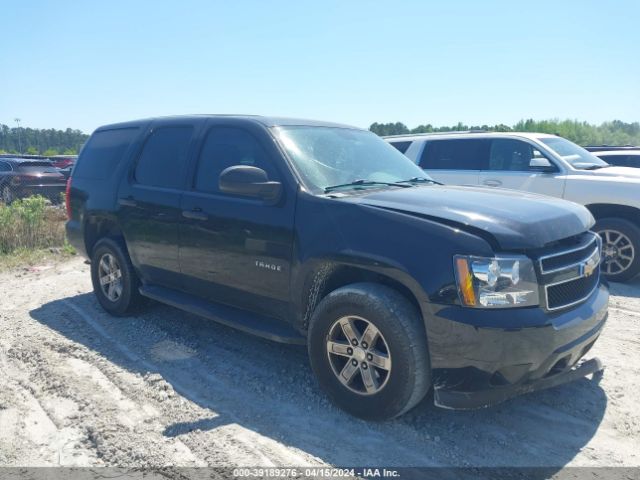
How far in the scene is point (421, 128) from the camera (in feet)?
102

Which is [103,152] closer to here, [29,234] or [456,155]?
[29,234]

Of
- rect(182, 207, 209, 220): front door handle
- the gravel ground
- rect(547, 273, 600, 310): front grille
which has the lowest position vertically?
the gravel ground

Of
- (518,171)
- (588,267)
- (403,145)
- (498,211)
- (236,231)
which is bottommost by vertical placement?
(588,267)

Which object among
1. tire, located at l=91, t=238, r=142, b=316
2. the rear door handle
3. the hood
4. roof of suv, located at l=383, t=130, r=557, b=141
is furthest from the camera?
roof of suv, located at l=383, t=130, r=557, b=141

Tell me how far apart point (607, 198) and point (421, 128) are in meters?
24.9

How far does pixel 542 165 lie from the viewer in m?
7.52

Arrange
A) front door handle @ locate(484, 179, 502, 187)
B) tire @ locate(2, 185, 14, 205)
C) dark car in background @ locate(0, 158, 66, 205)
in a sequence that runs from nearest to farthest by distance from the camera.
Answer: front door handle @ locate(484, 179, 502, 187), tire @ locate(2, 185, 14, 205), dark car in background @ locate(0, 158, 66, 205)

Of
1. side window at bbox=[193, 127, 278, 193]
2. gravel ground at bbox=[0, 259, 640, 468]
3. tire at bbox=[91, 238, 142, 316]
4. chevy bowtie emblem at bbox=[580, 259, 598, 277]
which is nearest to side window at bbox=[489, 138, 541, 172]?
gravel ground at bbox=[0, 259, 640, 468]

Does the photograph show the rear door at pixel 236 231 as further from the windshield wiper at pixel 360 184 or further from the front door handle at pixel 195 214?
the windshield wiper at pixel 360 184

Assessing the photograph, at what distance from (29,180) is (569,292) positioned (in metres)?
15.7

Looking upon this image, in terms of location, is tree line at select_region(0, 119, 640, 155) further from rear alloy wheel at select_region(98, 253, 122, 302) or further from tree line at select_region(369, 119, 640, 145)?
rear alloy wheel at select_region(98, 253, 122, 302)

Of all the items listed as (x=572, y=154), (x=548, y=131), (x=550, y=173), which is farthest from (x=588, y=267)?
(x=548, y=131)

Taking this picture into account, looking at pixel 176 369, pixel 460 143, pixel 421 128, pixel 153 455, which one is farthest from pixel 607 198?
pixel 421 128

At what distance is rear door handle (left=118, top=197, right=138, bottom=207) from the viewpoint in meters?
5.04
